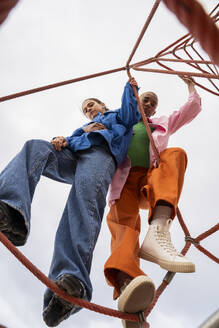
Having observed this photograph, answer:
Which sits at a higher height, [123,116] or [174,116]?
[123,116]

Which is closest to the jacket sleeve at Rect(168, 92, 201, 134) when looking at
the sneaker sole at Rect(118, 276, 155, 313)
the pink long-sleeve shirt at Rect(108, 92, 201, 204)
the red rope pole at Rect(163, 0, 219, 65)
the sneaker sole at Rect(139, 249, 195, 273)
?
the pink long-sleeve shirt at Rect(108, 92, 201, 204)

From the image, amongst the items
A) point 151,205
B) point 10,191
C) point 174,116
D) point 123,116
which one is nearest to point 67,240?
point 10,191

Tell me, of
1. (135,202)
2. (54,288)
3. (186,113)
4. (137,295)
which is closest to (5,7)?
(54,288)

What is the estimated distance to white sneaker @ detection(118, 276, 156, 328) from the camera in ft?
4.59

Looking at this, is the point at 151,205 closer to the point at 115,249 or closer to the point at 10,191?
the point at 115,249

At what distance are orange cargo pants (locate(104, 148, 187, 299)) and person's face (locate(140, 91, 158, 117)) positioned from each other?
0.47 metres

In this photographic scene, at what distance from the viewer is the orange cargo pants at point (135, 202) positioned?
1693 mm

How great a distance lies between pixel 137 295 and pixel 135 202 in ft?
2.53

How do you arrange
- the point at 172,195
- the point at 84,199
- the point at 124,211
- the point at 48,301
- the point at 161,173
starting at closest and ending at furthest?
the point at 48,301 < the point at 84,199 < the point at 172,195 < the point at 161,173 < the point at 124,211

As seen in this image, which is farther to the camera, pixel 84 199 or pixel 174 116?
pixel 174 116

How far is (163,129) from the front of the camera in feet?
7.34

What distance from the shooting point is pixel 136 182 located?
2170 mm

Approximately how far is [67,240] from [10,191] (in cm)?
31

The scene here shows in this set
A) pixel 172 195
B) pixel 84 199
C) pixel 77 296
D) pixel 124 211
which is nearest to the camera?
pixel 77 296
